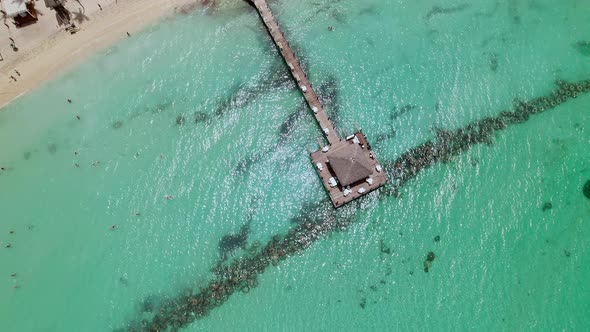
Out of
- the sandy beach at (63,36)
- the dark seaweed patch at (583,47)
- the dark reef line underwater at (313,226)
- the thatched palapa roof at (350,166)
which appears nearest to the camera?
the dark reef line underwater at (313,226)

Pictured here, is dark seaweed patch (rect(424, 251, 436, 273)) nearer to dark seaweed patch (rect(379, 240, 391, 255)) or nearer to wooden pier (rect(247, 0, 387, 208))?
dark seaweed patch (rect(379, 240, 391, 255))

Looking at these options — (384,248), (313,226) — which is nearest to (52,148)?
(313,226)

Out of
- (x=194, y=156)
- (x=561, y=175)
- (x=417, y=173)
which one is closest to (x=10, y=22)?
(x=194, y=156)

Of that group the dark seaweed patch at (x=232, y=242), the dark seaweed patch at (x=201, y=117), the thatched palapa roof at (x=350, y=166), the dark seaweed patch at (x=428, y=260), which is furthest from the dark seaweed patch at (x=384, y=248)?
the dark seaweed patch at (x=201, y=117)

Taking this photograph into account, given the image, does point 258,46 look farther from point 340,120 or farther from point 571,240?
point 571,240

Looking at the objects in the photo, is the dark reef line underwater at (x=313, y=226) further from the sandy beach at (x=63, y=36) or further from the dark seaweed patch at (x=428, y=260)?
the sandy beach at (x=63, y=36)

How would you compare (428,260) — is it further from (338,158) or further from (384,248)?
(338,158)

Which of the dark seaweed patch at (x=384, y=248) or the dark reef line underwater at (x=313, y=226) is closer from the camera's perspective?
the dark reef line underwater at (x=313, y=226)
